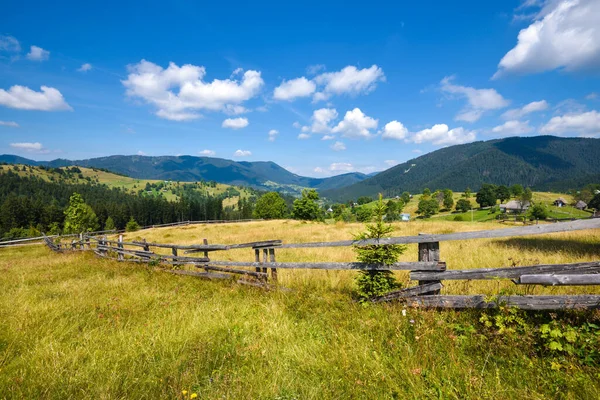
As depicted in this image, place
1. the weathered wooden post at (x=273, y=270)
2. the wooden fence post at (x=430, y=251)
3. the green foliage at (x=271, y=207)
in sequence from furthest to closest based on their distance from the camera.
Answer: the green foliage at (x=271, y=207), the weathered wooden post at (x=273, y=270), the wooden fence post at (x=430, y=251)

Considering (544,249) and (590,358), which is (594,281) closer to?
(590,358)

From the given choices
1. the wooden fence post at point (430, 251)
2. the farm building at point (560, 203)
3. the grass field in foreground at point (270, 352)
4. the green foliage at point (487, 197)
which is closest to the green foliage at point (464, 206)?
the green foliage at point (487, 197)

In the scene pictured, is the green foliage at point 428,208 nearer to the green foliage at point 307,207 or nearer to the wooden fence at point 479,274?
the green foliage at point 307,207

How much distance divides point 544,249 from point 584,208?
160 metres

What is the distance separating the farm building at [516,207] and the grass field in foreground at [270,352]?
134 meters

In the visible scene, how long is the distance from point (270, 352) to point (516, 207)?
149827mm

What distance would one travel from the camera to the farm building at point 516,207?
110m

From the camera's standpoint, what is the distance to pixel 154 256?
39.9ft

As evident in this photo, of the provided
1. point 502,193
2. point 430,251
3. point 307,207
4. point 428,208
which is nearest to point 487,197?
point 502,193

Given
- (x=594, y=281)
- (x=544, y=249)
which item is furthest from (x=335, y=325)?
(x=544, y=249)

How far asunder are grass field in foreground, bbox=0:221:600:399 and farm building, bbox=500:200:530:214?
134 meters

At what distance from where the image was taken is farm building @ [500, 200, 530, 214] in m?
110

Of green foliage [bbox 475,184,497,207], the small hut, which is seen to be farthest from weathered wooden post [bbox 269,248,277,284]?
the small hut

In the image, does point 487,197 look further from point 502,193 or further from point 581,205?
point 581,205
